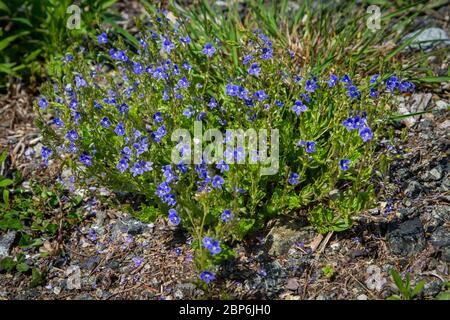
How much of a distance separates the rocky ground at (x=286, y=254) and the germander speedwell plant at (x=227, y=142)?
17 centimetres

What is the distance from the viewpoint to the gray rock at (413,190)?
13.2ft

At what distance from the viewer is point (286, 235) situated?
12.8 feet

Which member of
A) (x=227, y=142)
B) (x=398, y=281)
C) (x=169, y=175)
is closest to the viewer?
(x=398, y=281)

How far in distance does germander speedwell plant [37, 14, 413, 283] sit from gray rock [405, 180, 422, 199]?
0.34m

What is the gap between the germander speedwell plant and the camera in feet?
11.7

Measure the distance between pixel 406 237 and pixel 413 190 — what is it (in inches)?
18.1

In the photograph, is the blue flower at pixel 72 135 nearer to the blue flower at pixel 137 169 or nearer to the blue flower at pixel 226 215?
the blue flower at pixel 137 169

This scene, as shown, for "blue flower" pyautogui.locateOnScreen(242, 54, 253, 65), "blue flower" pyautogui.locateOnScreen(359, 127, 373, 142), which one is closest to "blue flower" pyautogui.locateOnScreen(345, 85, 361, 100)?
"blue flower" pyautogui.locateOnScreen(359, 127, 373, 142)

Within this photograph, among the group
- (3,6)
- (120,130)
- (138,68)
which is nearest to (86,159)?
(120,130)

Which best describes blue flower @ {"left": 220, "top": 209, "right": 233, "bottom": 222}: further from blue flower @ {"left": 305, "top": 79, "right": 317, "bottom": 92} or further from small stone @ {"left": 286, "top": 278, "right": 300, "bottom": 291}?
blue flower @ {"left": 305, "top": 79, "right": 317, "bottom": 92}

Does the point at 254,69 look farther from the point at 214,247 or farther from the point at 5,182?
the point at 5,182

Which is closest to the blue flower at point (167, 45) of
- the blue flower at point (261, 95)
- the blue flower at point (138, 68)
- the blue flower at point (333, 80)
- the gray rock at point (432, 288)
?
the blue flower at point (138, 68)

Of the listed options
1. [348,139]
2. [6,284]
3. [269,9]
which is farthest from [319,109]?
[6,284]

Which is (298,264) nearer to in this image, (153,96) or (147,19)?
(153,96)
